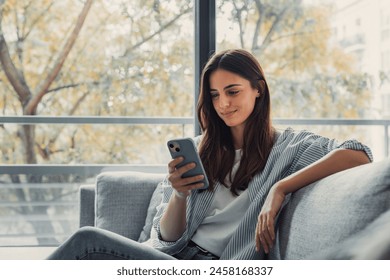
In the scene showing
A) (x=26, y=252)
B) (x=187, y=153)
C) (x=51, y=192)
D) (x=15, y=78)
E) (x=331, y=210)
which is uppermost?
(x=15, y=78)

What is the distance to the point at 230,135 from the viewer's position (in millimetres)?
1999

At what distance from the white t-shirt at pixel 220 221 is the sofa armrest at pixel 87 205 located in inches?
33.2

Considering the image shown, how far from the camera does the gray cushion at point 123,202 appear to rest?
7.84 feet

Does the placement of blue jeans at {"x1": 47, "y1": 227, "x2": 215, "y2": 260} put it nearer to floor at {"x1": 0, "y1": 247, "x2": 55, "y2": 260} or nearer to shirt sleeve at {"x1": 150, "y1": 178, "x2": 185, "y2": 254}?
shirt sleeve at {"x1": 150, "y1": 178, "x2": 185, "y2": 254}

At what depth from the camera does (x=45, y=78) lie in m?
3.60

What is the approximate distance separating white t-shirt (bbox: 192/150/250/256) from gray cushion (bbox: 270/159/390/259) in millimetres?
171

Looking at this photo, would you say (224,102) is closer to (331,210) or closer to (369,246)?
(331,210)

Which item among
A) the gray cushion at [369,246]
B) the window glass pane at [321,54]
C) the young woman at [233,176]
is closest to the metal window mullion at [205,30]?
the window glass pane at [321,54]

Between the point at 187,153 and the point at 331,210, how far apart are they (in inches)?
20.2

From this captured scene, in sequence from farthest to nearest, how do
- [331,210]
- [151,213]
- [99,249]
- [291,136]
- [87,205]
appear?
[87,205], [151,213], [291,136], [99,249], [331,210]

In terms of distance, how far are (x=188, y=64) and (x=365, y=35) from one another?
1211 millimetres

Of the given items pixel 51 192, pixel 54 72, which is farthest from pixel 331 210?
pixel 54 72
